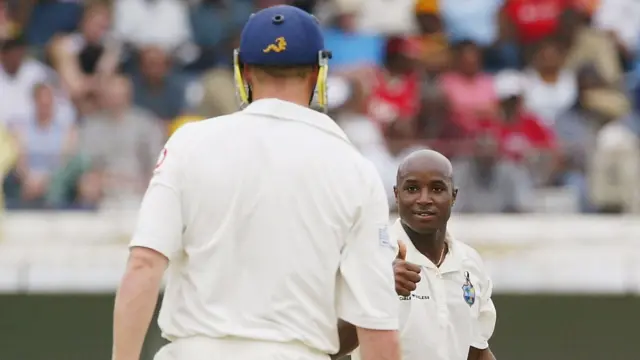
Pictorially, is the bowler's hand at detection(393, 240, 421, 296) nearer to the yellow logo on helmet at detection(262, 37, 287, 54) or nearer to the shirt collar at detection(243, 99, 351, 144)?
the shirt collar at detection(243, 99, 351, 144)

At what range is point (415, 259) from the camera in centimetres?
548

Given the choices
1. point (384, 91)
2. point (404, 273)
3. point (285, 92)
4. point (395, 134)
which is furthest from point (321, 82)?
point (384, 91)

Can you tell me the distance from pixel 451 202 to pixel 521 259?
5.18 meters

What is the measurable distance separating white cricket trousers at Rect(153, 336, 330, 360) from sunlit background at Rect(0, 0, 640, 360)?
22.1 ft

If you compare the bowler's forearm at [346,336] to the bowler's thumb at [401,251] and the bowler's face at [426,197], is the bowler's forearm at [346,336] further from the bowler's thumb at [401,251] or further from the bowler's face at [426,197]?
the bowler's face at [426,197]

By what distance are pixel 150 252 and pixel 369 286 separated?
1.95 ft

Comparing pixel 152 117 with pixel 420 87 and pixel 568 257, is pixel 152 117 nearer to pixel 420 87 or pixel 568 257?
pixel 420 87

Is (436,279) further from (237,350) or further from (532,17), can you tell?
(532,17)

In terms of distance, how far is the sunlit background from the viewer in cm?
1056

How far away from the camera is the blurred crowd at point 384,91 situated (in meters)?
10.6

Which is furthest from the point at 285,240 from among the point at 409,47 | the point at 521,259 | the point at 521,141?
the point at 409,47

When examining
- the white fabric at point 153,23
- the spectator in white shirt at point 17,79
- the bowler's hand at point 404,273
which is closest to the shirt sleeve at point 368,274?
the bowler's hand at point 404,273

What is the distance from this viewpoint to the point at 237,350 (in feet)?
12.5

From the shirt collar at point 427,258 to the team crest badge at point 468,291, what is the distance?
0.18 ft
